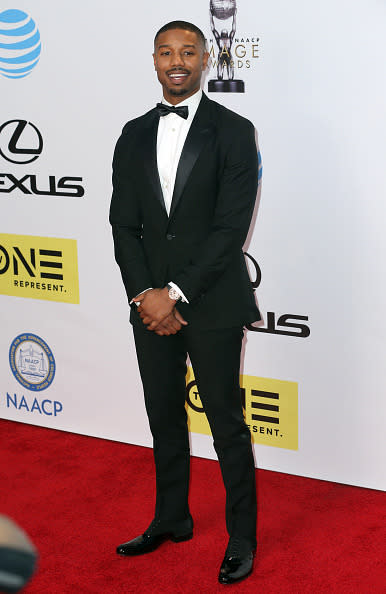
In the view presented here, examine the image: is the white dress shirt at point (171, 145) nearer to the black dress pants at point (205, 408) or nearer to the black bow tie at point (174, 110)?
the black bow tie at point (174, 110)

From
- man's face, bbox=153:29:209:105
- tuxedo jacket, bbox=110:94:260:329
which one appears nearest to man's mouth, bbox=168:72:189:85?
man's face, bbox=153:29:209:105

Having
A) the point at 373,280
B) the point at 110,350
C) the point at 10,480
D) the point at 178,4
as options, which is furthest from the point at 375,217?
the point at 10,480

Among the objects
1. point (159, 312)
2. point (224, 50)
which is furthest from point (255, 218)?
point (159, 312)

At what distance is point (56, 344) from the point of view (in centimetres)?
363

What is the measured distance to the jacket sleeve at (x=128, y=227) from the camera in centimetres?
236

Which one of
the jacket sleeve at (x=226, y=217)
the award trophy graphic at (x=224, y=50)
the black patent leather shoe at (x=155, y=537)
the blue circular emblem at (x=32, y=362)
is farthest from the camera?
the blue circular emblem at (x=32, y=362)

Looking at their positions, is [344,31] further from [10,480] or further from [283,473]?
[10,480]

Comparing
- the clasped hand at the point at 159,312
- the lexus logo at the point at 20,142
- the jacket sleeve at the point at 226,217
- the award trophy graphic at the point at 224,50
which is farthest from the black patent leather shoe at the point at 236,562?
the lexus logo at the point at 20,142

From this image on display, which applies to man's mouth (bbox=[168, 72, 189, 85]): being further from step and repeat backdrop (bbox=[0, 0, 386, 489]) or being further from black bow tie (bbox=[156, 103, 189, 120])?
step and repeat backdrop (bbox=[0, 0, 386, 489])

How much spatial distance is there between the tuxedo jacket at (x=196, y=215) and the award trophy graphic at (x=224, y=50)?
2.17ft

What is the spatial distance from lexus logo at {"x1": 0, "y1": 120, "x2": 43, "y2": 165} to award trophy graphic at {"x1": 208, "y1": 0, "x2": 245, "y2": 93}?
878 mm

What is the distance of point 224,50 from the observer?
2.94 m

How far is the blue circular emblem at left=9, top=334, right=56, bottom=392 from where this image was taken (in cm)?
368

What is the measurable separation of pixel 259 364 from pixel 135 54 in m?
1.31
